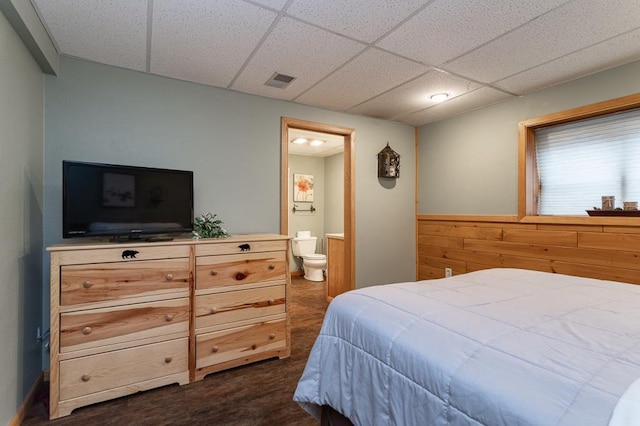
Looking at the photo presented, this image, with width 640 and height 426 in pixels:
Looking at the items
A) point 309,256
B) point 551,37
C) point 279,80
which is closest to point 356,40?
point 279,80

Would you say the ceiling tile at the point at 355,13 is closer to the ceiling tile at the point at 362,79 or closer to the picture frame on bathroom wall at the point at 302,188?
the ceiling tile at the point at 362,79

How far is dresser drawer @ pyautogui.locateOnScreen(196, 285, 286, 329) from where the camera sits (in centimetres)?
230

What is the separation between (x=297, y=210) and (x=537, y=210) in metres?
3.79

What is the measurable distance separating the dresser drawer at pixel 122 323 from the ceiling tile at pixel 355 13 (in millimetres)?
2029

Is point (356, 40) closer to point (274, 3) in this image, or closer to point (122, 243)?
point (274, 3)

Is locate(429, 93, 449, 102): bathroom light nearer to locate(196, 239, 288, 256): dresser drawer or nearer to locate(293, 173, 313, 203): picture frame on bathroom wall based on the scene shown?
locate(196, 239, 288, 256): dresser drawer

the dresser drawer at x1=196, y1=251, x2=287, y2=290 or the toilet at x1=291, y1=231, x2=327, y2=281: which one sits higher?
the dresser drawer at x1=196, y1=251, x2=287, y2=290

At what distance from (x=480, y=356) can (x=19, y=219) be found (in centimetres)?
246

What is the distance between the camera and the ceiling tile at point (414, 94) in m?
2.74

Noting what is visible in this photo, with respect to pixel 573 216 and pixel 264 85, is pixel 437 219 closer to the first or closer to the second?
pixel 573 216

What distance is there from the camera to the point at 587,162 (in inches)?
108

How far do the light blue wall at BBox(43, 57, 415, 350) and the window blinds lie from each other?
1671 millimetres

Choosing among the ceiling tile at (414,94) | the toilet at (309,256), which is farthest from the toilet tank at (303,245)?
the ceiling tile at (414,94)

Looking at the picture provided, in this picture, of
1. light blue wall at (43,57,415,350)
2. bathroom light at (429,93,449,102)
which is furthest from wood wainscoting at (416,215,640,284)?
bathroom light at (429,93,449,102)
